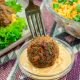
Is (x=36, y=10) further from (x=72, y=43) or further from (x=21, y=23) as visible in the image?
(x=72, y=43)

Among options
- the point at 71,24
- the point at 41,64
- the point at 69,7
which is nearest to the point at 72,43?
the point at 71,24

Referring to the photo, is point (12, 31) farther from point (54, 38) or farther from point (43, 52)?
point (43, 52)

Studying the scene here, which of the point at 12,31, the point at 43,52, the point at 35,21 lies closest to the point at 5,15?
the point at 12,31

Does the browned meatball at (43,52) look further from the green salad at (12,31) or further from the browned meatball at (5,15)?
the browned meatball at (5,15)

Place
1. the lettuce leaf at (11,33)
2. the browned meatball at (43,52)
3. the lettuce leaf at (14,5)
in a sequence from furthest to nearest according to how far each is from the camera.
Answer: the lettuce leaf at (14,5) → the lettuce leaf at (11,33) → the browned meatball at (43,52)

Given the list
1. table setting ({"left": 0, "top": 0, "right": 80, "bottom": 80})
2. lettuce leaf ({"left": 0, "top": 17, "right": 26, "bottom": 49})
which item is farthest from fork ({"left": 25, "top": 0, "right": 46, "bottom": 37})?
lettuce leaf ({"left": 0, "top": 17, "right": 26, "bottom": 49})

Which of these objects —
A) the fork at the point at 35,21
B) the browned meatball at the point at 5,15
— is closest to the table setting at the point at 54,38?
the fork at the point at 35,21

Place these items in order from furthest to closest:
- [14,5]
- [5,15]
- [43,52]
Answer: [14,5] → [5,15] → [43,52]

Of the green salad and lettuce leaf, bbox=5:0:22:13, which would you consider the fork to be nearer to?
the green salad
